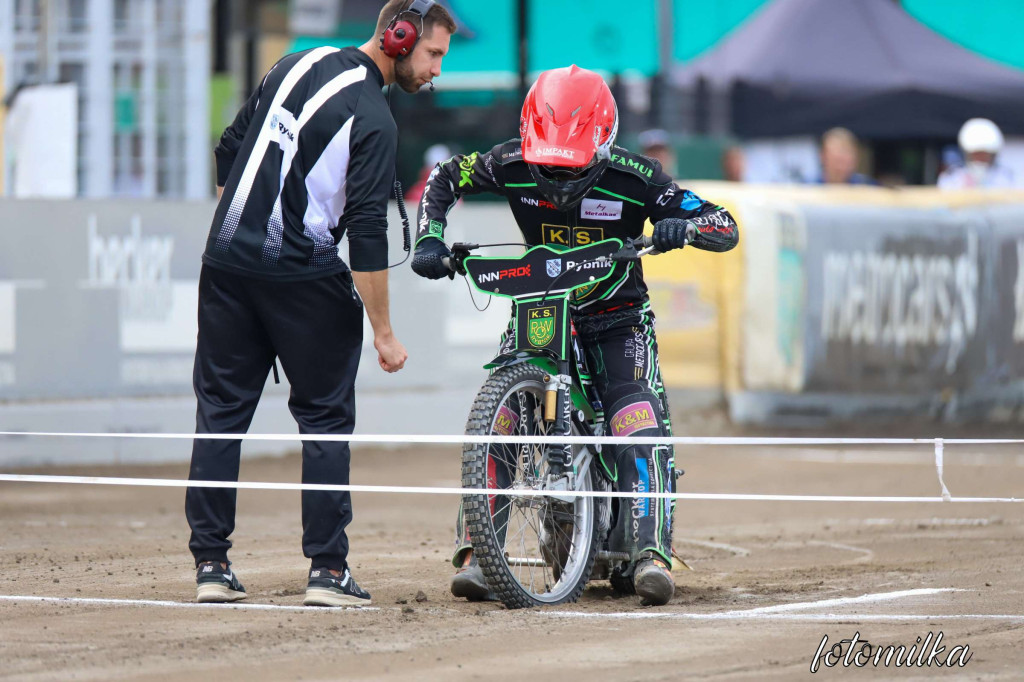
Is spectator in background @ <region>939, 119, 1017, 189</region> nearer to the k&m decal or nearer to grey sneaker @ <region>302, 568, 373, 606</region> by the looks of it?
the k&m decal

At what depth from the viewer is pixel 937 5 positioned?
2197 centimetres

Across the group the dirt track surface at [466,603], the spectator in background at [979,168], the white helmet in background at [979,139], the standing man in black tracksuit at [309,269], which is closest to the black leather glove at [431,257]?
the standing man in black tracksuit at [309,269]

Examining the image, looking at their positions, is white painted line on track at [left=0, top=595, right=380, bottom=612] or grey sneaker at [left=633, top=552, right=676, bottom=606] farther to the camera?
grey sneaker at [left=633, top=552, right=676, bottom=606]

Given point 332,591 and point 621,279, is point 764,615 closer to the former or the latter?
point 621,279

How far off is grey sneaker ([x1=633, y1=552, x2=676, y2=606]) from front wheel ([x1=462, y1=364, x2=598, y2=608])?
9.5 inches

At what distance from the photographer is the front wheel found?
580cm

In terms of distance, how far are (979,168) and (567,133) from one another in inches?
404

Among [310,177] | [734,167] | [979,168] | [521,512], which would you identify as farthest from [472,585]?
[734,167]

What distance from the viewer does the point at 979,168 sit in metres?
15.5

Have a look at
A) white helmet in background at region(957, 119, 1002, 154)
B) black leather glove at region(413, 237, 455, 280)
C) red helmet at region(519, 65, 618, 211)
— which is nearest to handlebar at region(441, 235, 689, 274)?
black leather glove at region(413, 237, 455, 280)

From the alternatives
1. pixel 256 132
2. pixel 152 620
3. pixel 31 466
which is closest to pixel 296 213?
pixel 256 132

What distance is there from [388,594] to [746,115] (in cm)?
1539

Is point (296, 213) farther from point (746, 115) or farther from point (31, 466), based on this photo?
point (746, 115)

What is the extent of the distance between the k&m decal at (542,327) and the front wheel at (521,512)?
0.34 ft
